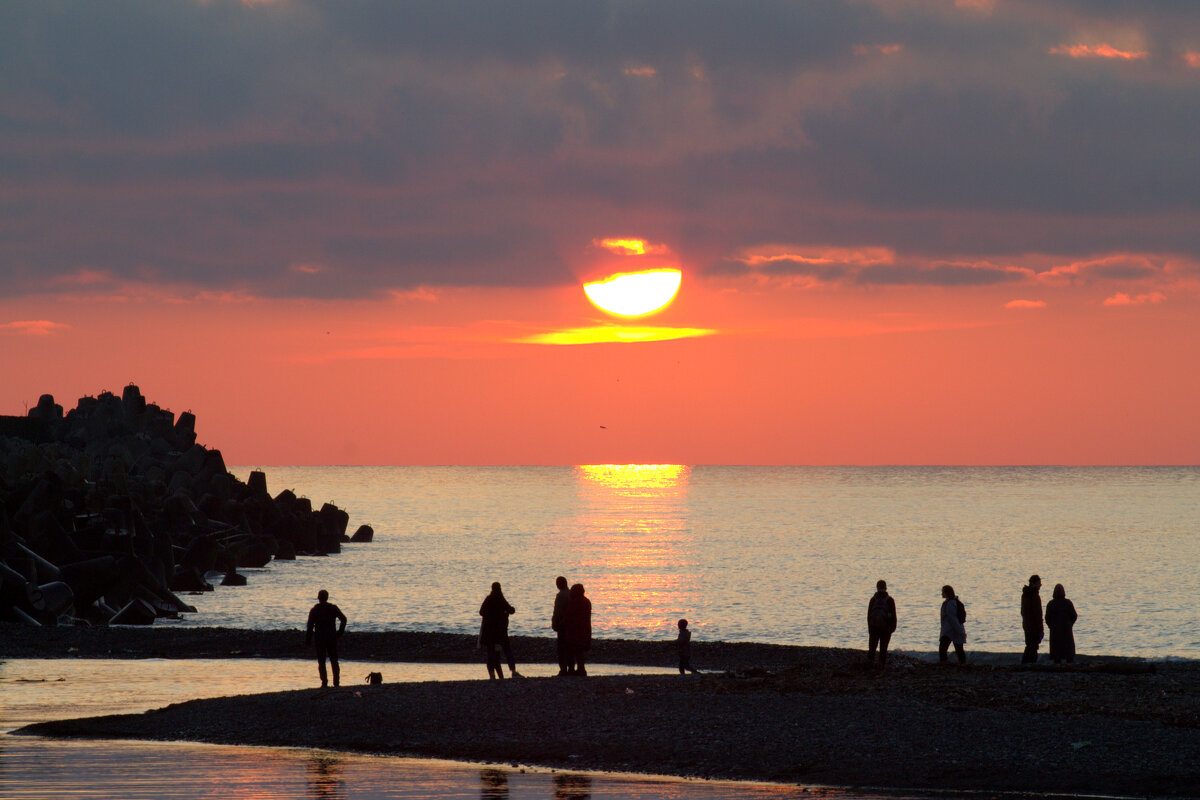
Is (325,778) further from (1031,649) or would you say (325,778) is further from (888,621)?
(1031,649)

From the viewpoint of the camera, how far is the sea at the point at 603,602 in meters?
17.5

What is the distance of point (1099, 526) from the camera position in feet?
452

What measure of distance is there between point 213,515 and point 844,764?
78.3 m

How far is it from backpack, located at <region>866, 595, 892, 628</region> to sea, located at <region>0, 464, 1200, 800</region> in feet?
29.7

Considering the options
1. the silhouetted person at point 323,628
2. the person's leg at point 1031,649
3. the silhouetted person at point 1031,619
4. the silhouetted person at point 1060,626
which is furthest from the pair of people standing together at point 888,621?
the silhouetted person at point 323,628

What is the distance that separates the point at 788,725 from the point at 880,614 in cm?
679

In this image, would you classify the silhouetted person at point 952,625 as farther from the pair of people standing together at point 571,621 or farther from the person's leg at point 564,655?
the person's leg at point 564,655

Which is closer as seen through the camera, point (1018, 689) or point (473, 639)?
point (1018, 689)

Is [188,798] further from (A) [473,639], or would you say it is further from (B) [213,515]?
(B) [213,515]

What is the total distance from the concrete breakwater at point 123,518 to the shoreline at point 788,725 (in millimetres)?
26012

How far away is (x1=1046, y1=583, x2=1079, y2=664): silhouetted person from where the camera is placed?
29031 millimetres

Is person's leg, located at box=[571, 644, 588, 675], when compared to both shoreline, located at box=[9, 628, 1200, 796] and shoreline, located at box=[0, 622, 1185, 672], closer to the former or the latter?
shoreline, located at box=[9, 628, 1200, 796]

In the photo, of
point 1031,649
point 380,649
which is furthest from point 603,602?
point 1031,649

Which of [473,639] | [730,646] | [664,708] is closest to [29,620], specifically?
[473,639]
